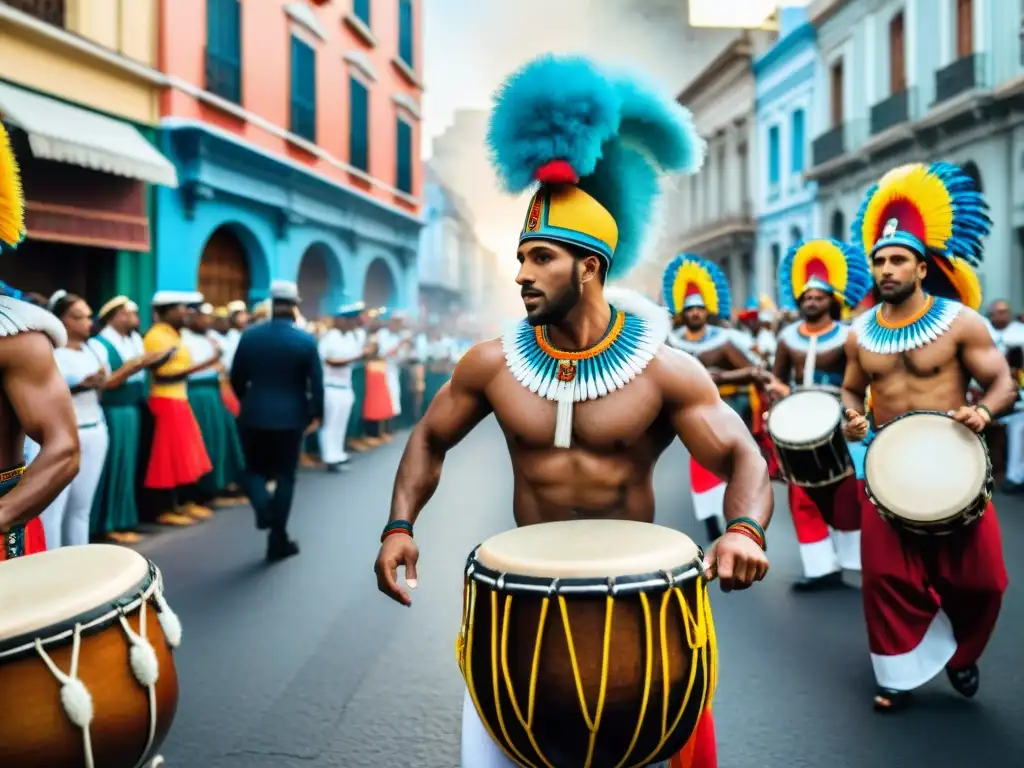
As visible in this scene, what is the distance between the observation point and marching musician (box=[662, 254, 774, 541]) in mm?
7582

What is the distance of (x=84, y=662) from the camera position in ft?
7.13

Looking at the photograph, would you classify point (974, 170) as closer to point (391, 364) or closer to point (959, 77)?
point (959, 77)

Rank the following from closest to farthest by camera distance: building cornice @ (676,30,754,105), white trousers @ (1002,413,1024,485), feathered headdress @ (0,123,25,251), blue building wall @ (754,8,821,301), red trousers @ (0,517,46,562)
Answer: feathered headdress @ (0,123,25,251)
red trousers @ (0,517,46,562)
white trousers @ (1002,413,1024,485)
blue building wall @ (754,8,821,301)
building cornice @ (676,30,754,105)

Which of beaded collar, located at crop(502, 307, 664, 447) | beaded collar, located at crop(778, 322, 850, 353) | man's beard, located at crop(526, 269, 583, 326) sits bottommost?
beaded collar, located at crop(502, 307, 664, 447)

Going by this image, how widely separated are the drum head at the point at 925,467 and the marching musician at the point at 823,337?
198cm

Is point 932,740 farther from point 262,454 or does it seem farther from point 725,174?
point 725,174

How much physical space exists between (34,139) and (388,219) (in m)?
13.7

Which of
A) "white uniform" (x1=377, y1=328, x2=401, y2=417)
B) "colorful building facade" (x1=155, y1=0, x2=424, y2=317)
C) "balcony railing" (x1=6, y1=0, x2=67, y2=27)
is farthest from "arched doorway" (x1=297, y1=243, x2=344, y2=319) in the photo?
"balcony railing" (x1=6, y1=0, x2=67, y2=27)

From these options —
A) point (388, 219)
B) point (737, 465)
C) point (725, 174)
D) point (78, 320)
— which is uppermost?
point (725, 174)

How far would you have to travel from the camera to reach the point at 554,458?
2.87 m

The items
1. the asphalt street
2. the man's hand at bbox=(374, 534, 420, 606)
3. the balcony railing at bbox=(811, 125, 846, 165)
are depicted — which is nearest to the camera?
the man's hand at bbox=(374, 534, 420, 606)

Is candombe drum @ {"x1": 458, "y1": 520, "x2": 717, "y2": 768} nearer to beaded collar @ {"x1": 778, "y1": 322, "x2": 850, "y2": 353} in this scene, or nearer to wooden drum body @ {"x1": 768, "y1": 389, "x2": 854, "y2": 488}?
wooden drum body @ {"x1": 768, "y1": 389, "x2": 854, "y2": 488}

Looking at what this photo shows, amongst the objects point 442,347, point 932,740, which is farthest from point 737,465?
point 442,347

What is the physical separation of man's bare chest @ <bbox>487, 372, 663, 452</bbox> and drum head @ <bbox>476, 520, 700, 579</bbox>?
0.34 m
